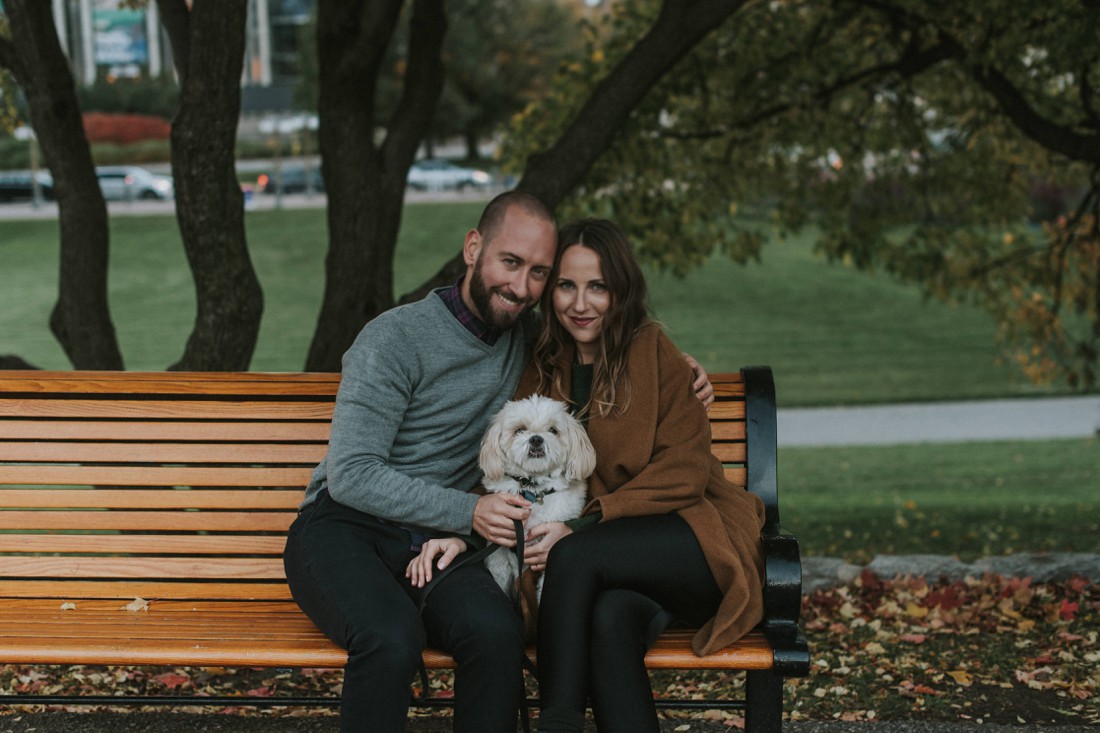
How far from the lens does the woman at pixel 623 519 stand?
9.51ft

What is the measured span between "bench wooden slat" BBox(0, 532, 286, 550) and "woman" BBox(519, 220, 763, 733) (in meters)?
0.95

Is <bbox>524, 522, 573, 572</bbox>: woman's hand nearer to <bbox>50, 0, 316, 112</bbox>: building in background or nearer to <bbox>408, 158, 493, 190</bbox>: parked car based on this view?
<bbox>408, 158, 493, 190</bbox>: parked car

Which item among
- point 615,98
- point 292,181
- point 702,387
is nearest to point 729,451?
point 702,387

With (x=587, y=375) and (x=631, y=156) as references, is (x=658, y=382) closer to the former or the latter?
(x=587, y=375)

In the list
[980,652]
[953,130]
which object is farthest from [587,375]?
[953,130]

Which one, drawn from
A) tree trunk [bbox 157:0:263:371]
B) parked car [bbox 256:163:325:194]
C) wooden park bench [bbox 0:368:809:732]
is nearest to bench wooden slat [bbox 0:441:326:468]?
wooden park bench [bbox 0:368:809:732]

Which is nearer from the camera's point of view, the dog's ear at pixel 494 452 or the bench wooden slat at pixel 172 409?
the dog's ear at pixel 494 452

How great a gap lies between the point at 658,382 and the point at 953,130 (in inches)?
242

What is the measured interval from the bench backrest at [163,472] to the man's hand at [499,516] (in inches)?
29.0

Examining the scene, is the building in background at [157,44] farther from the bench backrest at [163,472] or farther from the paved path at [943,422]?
the bench backrest at [163,472]

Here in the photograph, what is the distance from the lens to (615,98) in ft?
17.3

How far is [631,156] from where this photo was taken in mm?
7023

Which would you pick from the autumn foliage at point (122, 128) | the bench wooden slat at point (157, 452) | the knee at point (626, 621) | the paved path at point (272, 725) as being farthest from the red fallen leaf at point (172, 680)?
the autumn foliage at point (122, 128)

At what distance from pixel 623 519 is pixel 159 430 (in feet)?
4.88
